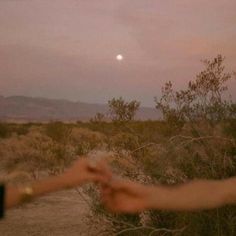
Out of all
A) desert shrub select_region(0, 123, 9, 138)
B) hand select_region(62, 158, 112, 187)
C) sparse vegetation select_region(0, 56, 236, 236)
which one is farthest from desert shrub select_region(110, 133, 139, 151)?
desert shrub select_region(0, 123, 9, 138)

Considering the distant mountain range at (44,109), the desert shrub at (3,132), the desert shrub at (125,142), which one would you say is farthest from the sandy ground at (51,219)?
the distant mountain range at (44,109)

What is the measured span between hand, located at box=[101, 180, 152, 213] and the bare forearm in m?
0.03

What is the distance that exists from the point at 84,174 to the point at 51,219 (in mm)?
12070

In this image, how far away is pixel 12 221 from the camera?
45.7 ft

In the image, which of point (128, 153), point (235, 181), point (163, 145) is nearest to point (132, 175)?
point (128, 153)

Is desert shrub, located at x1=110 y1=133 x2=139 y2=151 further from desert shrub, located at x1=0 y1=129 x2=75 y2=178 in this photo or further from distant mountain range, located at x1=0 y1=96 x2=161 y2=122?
distant mountain range, located at x1=0 y1=96 x2=161 y2=122

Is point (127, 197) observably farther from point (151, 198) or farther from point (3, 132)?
point (3, 132)

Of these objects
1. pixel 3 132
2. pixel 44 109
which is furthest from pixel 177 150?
pixel 44 109

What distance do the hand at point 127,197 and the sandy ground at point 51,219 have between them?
7.46 m

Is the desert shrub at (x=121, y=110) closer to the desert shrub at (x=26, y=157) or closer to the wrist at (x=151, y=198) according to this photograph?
the wrist at (x=151, y=198)

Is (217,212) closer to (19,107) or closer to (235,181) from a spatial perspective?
(235,181)

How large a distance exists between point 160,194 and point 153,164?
5.32 meters

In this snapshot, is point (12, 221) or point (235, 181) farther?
point (12, 221)

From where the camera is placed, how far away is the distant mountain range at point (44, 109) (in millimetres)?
148500
